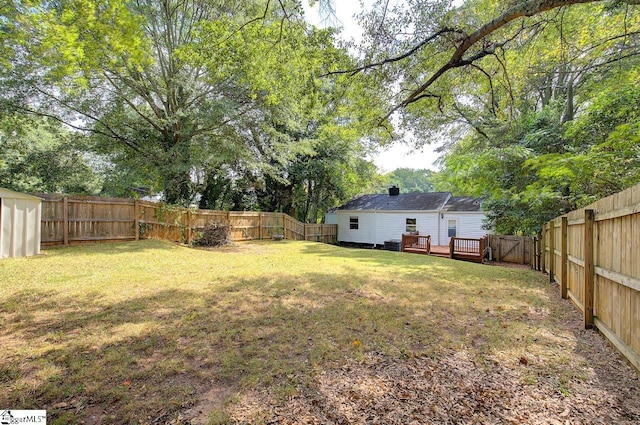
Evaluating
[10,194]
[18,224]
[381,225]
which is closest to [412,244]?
[381,225]

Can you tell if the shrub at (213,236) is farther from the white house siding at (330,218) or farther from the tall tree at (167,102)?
the white house siding at (330,218)

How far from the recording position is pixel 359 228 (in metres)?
22.3

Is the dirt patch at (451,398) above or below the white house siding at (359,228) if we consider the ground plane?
below

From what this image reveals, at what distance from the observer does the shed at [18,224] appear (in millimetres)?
7027

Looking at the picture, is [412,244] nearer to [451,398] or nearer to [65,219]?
[451,398]

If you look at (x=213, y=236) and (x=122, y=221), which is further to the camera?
(x=213, y=236)

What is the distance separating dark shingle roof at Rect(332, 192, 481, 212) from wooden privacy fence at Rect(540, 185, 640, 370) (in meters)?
15.2

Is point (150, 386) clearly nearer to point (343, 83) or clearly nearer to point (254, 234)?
point (343, 83)

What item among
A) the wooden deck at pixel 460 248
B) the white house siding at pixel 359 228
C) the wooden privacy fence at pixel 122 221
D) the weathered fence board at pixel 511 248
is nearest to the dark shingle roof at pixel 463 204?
the weathered fence board at pixel 511 248

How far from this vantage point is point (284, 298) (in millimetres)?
4883

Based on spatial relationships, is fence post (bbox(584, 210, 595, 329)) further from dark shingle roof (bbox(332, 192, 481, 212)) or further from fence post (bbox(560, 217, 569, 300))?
dark shingle roof (bbox(332, 192, 481, 212))

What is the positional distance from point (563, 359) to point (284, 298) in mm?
3645

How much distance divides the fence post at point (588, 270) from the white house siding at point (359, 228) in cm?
1782

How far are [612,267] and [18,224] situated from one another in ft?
38.3
